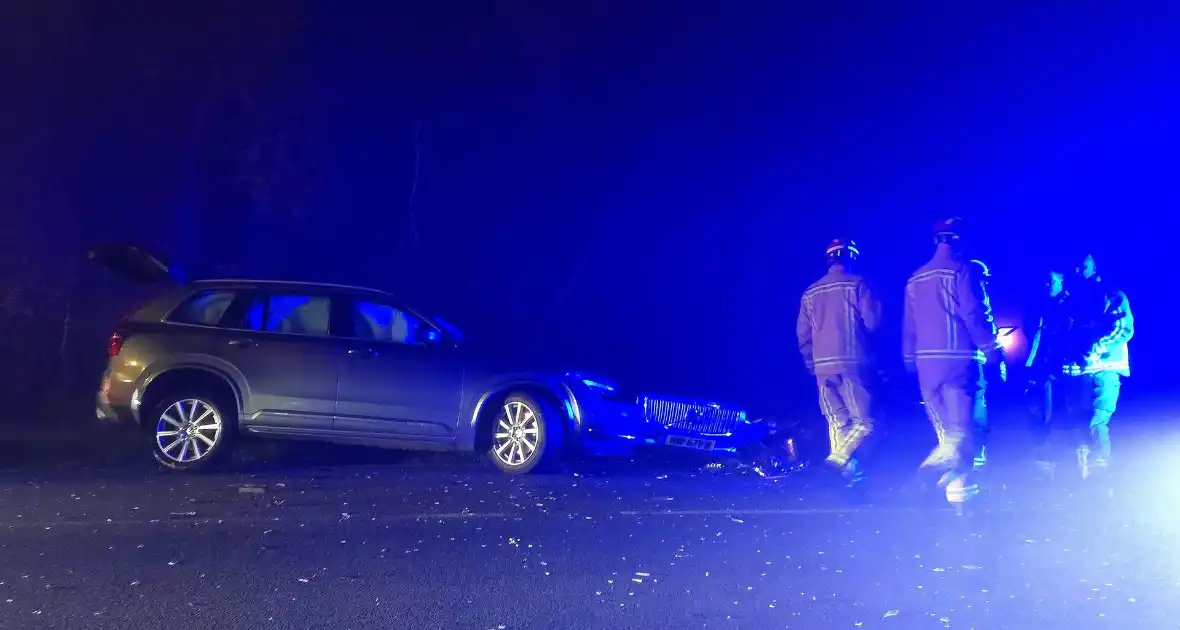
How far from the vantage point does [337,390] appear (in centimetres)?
795

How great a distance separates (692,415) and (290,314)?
11.9ft

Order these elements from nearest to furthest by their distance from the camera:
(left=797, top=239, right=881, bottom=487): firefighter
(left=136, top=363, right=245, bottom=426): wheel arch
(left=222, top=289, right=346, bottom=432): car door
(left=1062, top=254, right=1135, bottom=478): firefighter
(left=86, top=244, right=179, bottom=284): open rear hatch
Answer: (left=797, top=239, right=881, bottom=487): firefighter < (left=1062, top=254, right=1135, bottom=478): firefighter < (left=136, top=363, right=245, bottom=426): wheel arch < (left=222, top=289, right=346, bottom=432): car door < (left=86, top=244, right=179, bottom=284): open rear hatch

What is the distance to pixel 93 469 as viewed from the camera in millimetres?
7949

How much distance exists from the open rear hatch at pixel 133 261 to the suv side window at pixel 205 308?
270cm

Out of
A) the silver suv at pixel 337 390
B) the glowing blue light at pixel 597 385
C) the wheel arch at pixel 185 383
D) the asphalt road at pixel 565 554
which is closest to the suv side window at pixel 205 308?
the silver suv at pixel 337 390

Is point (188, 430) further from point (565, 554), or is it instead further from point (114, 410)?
point (565, 554)

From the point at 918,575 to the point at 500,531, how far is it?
7.79ft

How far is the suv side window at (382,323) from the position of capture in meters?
8.05

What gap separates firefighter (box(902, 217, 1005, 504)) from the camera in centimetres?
642

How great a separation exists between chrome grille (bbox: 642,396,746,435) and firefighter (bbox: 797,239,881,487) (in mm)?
1315

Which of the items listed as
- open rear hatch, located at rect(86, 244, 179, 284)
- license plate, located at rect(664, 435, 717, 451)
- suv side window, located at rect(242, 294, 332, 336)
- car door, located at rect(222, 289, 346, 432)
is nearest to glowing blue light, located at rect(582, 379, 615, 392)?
license plate, located at rect(664, 435, 717, 451)

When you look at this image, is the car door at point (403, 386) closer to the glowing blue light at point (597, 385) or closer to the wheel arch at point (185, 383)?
the wheel arch at point (185, 383)

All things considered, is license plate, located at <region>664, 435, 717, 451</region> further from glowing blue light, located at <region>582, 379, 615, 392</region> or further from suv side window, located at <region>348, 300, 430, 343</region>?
suv side window, located at <region>348, 300, 430, 343</region>

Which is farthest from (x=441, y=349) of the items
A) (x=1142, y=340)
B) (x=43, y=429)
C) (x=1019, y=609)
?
(x=1142, y=340)
